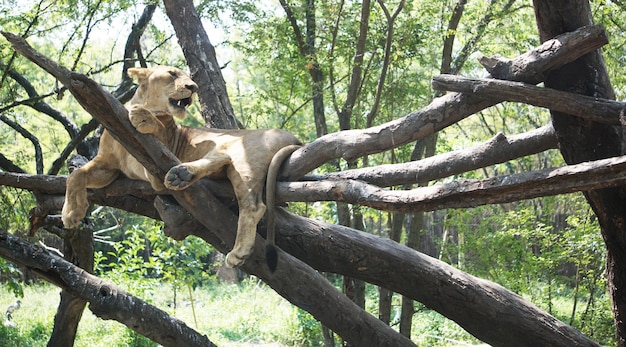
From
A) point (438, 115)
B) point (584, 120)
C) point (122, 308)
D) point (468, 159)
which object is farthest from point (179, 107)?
point (584, 120)

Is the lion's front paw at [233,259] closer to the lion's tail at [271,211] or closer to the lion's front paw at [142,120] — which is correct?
the lion's tail at [271,211]

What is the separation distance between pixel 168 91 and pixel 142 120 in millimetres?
611

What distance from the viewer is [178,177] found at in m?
4.06

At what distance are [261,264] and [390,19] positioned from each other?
120 inches

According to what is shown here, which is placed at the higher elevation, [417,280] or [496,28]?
[496,28]

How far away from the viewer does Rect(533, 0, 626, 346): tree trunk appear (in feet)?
12.1

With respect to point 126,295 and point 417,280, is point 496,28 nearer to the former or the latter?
point 417,280

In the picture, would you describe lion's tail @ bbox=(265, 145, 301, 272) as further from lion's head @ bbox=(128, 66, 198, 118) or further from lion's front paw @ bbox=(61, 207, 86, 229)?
lion's front paw @ bbox=(61, 207, 86, 229)

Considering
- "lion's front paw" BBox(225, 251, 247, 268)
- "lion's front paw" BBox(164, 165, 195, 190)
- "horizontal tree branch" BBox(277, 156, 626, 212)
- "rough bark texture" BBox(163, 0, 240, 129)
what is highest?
"rough bark texture" BBox(163, 0, 240, 129)

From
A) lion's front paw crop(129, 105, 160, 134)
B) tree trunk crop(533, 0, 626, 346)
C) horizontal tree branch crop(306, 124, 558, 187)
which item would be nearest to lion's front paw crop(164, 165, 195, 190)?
lion's front paw crop(129, 105, 160, 134)

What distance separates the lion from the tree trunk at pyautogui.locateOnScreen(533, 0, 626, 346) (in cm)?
178

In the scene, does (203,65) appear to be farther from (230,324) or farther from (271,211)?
(230,324)

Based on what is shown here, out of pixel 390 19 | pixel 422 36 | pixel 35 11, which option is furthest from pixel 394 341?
pixel 35 11

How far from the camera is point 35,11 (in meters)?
7.96
